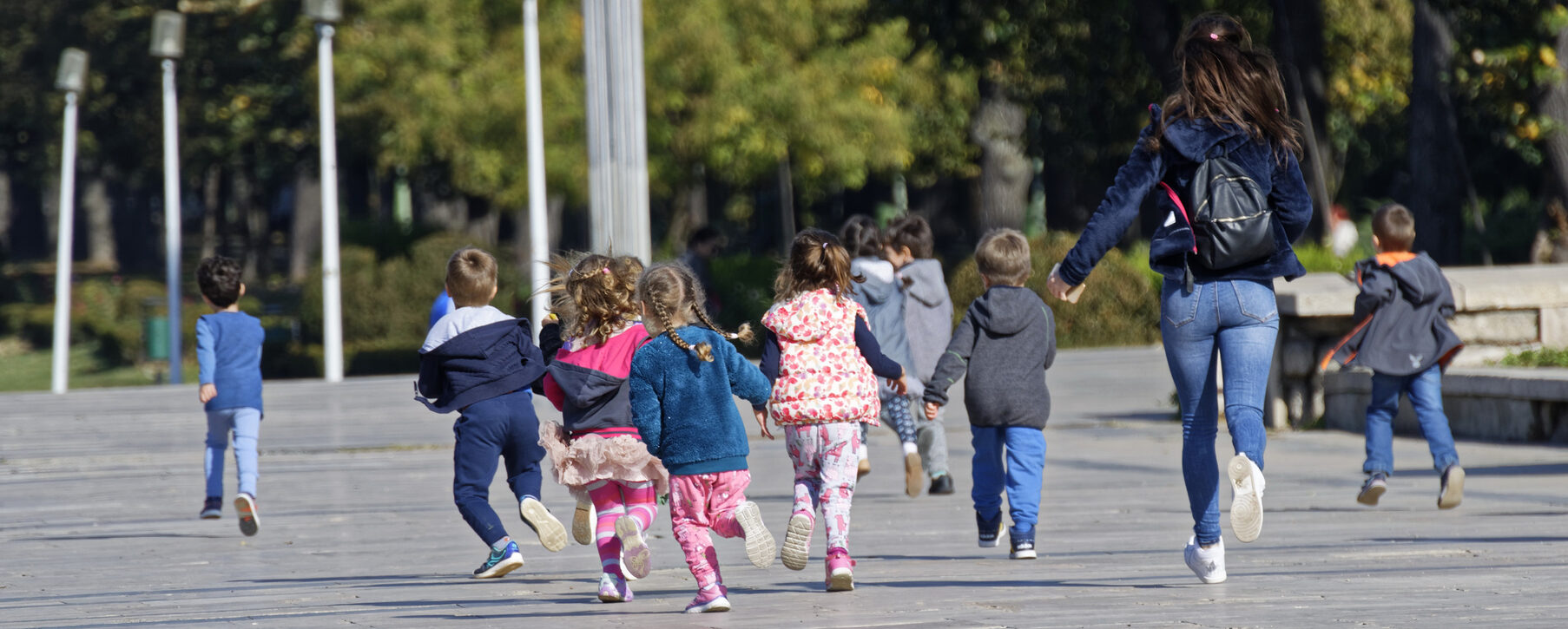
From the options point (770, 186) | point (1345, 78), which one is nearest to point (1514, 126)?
point (1345, 78)

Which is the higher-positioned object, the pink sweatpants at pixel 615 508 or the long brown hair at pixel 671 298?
the long brown hair at pixel 671 298

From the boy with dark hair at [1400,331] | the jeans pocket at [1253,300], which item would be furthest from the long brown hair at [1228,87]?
the boy with dark hair at [1400,331]

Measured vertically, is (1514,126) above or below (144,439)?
above

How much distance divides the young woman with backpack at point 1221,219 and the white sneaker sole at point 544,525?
1.89 m

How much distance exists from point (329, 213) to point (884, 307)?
1314 centimetres

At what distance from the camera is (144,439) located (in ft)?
43.8

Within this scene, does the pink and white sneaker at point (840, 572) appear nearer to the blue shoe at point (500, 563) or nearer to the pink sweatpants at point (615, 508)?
the pink sweatpants at point (615, 508)

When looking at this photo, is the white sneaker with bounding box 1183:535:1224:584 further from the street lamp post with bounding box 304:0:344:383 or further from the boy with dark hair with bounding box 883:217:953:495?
the street lamp post with bounding box 304:0:344:383

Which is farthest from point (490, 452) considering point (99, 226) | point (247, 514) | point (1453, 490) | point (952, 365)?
point (99, 226)

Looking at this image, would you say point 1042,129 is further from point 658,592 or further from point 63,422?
point 658,592

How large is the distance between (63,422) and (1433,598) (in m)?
12.1

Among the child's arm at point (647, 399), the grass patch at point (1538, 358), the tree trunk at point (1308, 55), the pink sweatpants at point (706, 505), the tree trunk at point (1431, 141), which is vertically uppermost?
the tree trunk at point (1308, 55)

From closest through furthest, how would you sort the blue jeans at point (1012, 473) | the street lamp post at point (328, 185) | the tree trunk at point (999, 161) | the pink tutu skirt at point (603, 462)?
the pink tutu skirt at point (603, 462)
the blue jeans at point (1012, 473)
the street lamp post at point (328, 185)
the tree trunk at point (999, 161)

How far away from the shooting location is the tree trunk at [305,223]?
4806 cm
